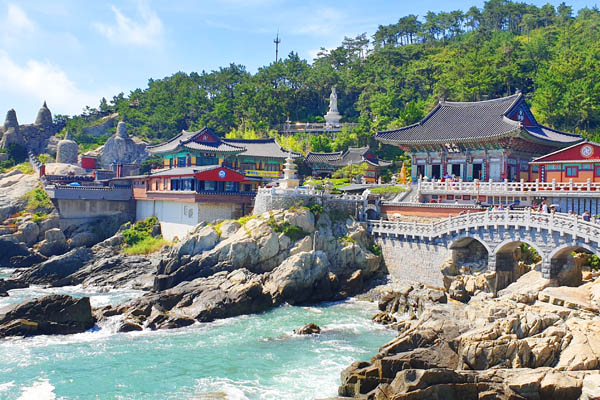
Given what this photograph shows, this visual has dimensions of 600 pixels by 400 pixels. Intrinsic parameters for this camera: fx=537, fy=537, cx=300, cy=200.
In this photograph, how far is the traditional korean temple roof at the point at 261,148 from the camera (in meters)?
61.6

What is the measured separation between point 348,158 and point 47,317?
131 feet

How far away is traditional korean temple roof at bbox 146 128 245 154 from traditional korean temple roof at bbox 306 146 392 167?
32.4ft

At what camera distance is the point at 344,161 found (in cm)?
6347

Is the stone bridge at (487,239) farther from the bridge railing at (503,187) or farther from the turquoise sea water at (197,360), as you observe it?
the turquoise sea water at (197,360)

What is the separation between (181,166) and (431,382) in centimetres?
4564

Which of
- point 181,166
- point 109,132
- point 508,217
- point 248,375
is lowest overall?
point 248,375

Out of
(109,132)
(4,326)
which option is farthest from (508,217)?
(109,132)

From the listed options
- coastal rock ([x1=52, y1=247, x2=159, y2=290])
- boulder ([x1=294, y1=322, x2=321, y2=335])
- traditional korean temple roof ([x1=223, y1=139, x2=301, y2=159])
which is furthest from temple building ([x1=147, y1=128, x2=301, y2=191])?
boulder ([x1=294, y1=322, x2=321, y2=335])

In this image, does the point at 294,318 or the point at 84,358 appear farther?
the point at 294,318

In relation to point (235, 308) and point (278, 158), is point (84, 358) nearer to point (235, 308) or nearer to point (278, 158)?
point (235, 308)

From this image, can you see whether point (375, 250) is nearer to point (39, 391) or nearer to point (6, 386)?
point (39, 391)

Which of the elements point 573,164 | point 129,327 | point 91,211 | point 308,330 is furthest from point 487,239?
point 91,211

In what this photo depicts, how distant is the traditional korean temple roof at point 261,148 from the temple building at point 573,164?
27.3 meters

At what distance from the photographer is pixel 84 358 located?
27219 millimetres
